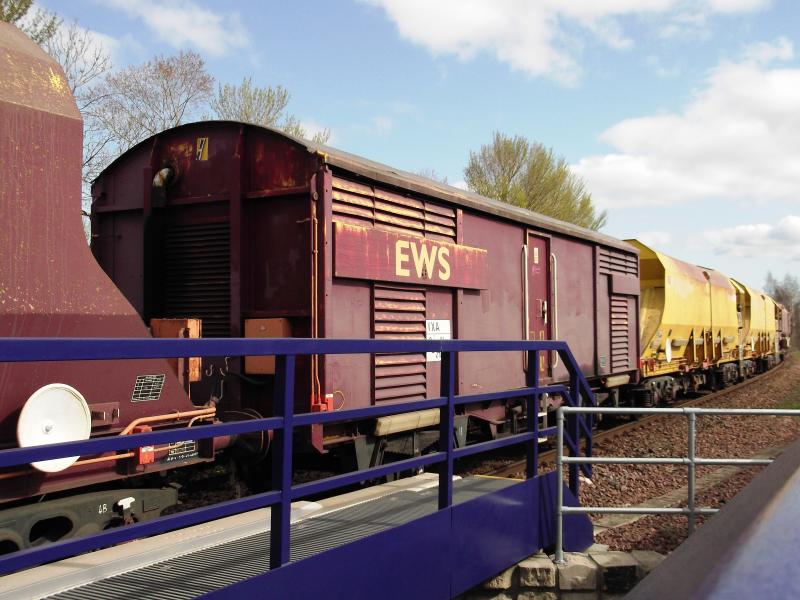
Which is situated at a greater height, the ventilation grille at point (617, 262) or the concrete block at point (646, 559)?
the ventilation grille at point (617, 262)

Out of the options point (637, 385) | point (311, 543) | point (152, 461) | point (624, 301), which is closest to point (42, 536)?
point (152, 461)

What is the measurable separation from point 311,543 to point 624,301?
414 inches

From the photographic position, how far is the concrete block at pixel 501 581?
170 inches

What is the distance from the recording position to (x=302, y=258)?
6.04 m

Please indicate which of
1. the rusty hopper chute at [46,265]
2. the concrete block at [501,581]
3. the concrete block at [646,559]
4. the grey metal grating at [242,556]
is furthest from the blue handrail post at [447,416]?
the rusty hopper chute at [46,265]

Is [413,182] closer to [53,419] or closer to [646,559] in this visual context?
[646,559]

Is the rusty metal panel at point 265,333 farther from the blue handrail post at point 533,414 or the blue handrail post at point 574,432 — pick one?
Answer: the blue handrail post at point 574,432

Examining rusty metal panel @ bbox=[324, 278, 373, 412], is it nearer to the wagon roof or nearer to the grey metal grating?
the wagon roof

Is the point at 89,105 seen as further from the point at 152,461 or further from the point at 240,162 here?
the point at 152,461

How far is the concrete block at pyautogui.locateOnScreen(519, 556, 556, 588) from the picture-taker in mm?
4500

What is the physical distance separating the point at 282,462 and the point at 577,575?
2914mm

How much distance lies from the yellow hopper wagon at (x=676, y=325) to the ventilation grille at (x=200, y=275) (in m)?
9.51

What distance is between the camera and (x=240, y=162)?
6.37 m

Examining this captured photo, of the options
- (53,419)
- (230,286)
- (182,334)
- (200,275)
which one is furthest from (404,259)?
(53,419)
